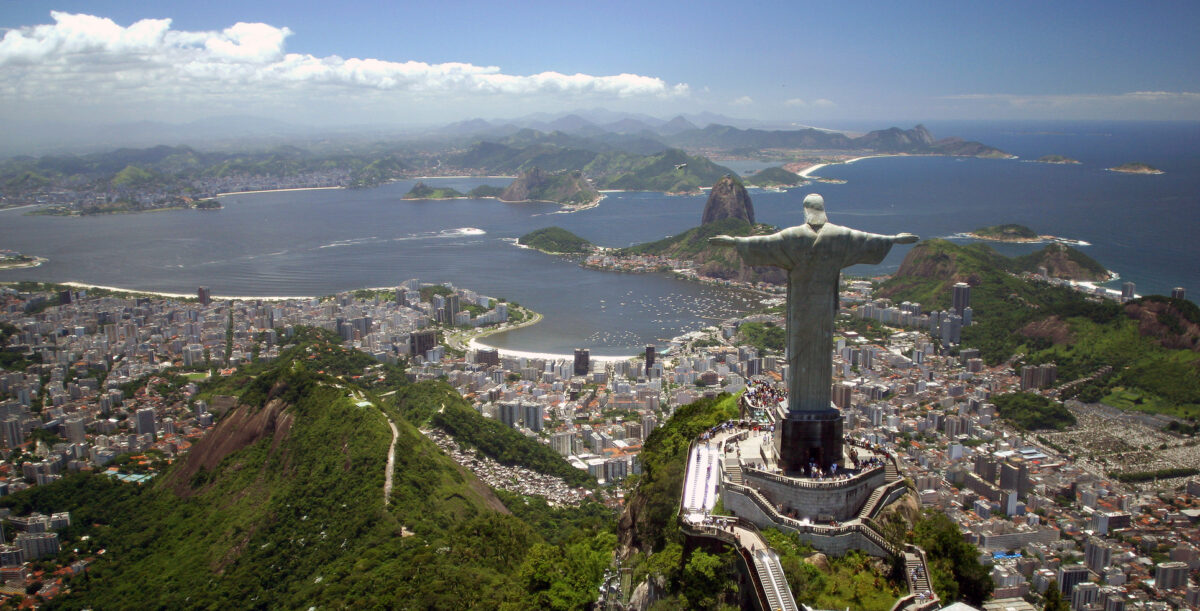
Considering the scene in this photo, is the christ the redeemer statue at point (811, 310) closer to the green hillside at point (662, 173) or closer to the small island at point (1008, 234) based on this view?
the small island at point (1008, 234)

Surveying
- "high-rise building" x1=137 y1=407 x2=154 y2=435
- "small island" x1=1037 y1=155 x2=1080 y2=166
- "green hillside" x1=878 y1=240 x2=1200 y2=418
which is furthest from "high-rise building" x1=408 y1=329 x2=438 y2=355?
"small island" x1=1037 y1=155 x2=1080 y2=166

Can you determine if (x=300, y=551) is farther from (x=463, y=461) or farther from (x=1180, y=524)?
(x=1180, y=524)

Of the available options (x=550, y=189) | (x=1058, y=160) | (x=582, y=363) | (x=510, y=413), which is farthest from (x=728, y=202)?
(x=1058, y=160)

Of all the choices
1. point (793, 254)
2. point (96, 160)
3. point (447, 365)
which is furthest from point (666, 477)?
point (96, 160)

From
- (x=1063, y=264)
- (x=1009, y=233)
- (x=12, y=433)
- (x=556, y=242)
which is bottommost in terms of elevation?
(x=12, y=433)

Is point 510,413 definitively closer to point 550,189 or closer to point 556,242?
point 556,242

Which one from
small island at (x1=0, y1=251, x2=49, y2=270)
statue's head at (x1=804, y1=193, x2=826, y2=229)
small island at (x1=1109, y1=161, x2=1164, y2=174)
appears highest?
small island at (x1=1109, y1=161, x2=1164, y2=174)

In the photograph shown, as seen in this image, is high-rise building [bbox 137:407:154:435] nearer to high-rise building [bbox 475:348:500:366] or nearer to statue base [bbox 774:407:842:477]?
high-rise building [bbox 475:348:500:366]
